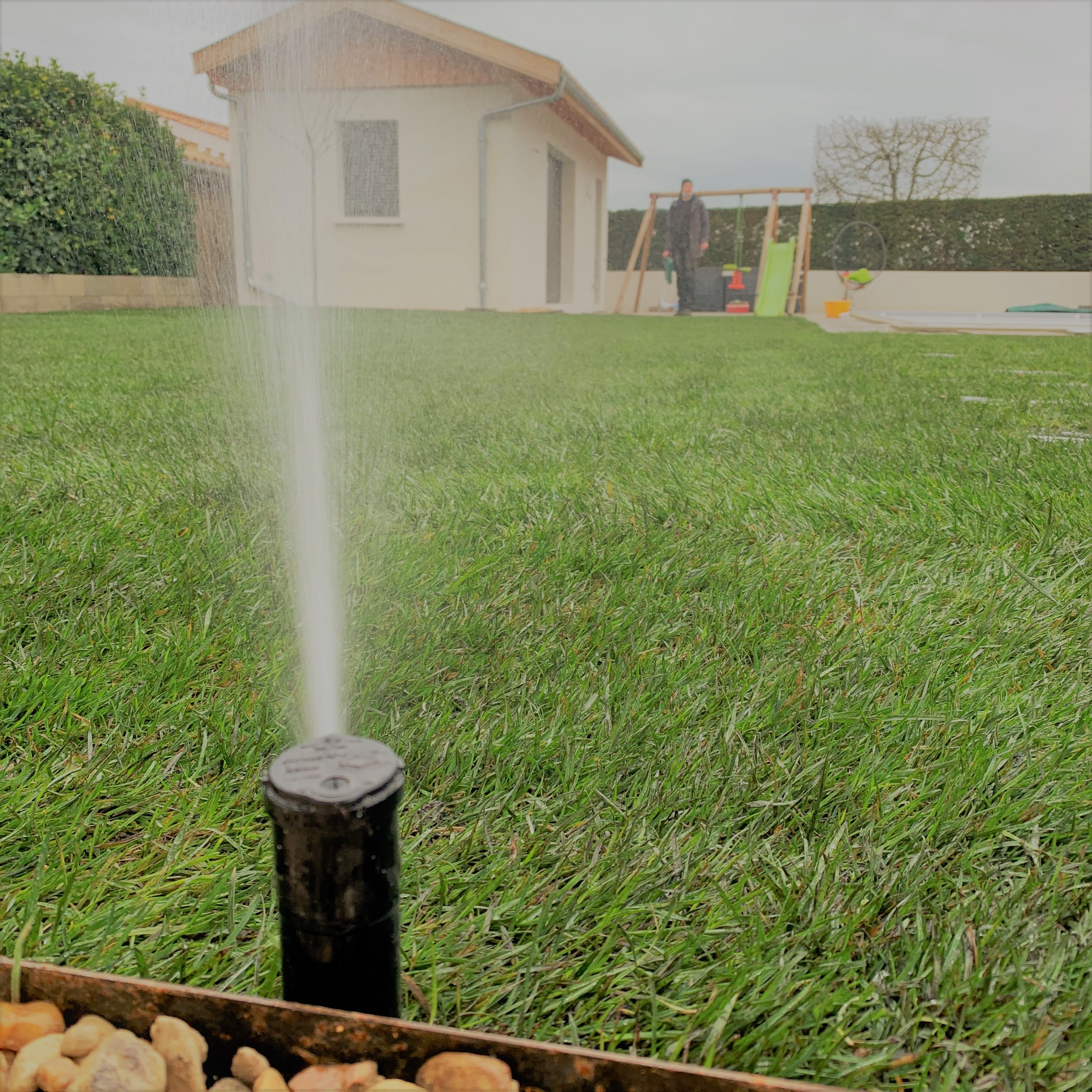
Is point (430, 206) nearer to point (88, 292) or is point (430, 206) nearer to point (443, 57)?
point (443, 57)

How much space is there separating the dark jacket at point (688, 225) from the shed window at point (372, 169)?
15.9 ft

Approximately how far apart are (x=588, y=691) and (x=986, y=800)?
1.62 feet

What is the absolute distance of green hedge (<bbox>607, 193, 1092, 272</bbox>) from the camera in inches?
814

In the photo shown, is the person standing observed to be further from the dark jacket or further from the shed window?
the shed window

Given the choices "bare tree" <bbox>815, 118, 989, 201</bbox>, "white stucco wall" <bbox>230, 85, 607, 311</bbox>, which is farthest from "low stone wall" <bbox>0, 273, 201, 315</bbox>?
"bare tree" <bbox>815, 118, 989, 201</bbox>

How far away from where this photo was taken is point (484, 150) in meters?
11.6

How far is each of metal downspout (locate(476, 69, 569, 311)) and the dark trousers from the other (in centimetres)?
388

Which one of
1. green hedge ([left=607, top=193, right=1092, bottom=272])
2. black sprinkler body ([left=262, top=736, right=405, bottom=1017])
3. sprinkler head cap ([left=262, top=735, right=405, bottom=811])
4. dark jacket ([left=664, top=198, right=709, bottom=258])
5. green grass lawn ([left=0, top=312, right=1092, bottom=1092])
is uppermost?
green hedge ([left=607, top=193, right=1092, bottom=272])

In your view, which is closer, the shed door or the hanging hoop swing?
the shed door

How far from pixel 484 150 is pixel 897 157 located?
65.1 ft

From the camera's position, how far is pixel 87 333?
6.71m

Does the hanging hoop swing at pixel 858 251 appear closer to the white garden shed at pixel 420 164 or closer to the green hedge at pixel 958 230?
the green hedge at pixel 958 230

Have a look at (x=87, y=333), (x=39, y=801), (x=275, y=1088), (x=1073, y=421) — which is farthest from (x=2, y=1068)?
(x=87, y=333)

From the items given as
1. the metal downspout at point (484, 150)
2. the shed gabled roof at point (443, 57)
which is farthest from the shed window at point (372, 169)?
the metal downspout at point (484, 150)
